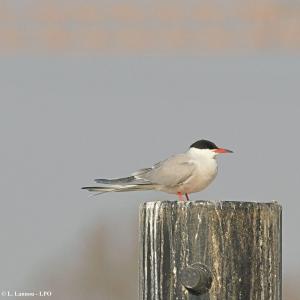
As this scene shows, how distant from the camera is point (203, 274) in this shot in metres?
3.45

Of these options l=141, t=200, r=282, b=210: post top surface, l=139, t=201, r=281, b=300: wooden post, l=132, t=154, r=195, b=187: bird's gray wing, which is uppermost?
l=132, t=154, r=195, b=187: bird's gray wing

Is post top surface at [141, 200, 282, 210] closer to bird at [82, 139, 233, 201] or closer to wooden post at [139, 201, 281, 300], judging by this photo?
wooden post at [139, 201, 281, 300]

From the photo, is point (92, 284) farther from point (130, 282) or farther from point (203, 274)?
point (203, 274)

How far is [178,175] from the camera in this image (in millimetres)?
6691

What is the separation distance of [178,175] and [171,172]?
0.15ft

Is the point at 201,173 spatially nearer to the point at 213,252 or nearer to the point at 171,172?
the point at 171,172

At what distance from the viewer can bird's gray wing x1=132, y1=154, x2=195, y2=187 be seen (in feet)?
22.0

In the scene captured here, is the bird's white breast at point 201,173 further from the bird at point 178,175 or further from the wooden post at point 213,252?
the wooden post at point 213,252

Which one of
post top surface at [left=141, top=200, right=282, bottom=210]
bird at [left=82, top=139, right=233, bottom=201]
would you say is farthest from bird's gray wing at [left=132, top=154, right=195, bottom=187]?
post top surface at [left=141, top=200, right=282, bottom=210]

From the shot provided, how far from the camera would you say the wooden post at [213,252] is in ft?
11.4

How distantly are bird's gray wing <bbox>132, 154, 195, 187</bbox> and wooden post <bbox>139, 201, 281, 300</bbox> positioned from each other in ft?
10.2

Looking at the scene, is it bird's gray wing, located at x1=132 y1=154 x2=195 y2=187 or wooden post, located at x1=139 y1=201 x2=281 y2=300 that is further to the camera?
bird's gray wing, located at x1=132 y1=154 x2=195 y2=187

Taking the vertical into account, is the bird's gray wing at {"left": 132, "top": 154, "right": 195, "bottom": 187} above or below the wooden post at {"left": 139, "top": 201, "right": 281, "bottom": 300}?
above

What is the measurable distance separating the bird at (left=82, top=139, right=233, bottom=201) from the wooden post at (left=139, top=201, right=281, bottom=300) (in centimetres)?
301
